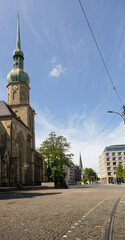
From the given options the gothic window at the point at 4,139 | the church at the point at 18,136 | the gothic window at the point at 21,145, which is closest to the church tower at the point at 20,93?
the church at the point at 18,136

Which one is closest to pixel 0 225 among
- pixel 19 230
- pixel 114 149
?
pixel 19 230

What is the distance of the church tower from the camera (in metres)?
50.4

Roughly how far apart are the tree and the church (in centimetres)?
483

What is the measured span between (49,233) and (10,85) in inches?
1970

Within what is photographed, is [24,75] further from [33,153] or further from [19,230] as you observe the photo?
[19,230]

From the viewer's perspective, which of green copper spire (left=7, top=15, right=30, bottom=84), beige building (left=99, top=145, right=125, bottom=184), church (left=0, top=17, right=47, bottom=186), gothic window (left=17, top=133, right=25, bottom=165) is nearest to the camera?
church (left=0, top=17, right=47, bottom=186)

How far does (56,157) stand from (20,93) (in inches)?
786

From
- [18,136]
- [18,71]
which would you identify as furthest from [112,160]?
[18,136]

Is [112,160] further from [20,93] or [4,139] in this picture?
[4,139]

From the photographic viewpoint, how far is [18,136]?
42.0 m

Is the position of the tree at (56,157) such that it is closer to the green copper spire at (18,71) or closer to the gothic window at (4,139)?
the gothic window at (4,139)

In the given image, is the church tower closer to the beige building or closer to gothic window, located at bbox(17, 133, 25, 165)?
gothic window, located at bbox(17, 133, 25, 165)

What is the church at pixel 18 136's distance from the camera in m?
32.5

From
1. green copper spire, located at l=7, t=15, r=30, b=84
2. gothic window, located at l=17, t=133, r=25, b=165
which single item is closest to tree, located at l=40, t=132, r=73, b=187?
gothic window, located at l=17, t=133, r=25, b=165
